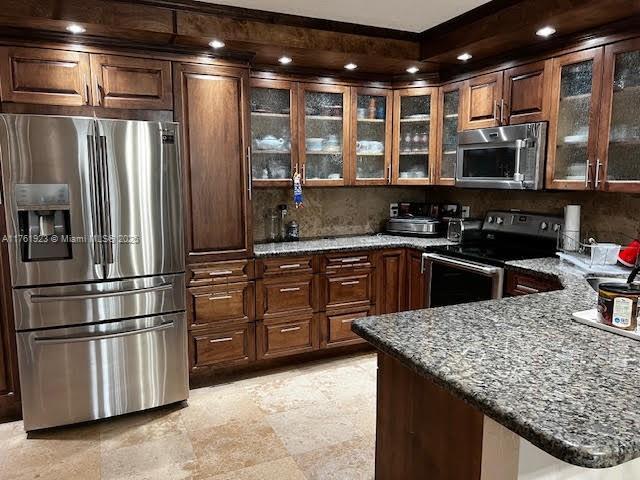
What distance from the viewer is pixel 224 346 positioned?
3.29 m

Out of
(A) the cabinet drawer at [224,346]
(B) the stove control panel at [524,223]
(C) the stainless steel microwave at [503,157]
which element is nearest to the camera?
(C) the stainless steel microwave at [503,157]

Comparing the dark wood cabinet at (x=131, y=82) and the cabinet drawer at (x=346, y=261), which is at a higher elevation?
the dark wood cabinet at (x=131, y=82)

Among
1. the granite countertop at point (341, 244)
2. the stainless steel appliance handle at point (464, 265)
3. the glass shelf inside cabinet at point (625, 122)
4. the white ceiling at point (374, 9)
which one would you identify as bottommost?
the stainless steel appliance handle at point (464, 265)

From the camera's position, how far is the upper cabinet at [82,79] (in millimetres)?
2584

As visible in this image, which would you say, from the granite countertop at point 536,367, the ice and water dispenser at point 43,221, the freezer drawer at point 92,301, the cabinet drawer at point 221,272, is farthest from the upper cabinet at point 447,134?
the ice and water dispenser at point 43,221

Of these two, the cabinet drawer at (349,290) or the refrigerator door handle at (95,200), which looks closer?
the refrigerator door handle at (95,200)

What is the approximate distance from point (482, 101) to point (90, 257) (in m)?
2.84

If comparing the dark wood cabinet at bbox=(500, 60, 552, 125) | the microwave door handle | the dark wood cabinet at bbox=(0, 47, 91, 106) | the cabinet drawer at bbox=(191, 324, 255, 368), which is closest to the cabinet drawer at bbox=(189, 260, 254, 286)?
the cabinet drawer at bbox=(191, 324, 255, 368)

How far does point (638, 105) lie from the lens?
261 centimetres

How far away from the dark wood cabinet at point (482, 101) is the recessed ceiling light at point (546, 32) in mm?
470

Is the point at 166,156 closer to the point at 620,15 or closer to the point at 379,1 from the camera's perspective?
the point at 379,1

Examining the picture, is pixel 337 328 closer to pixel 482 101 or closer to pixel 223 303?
pixel 223 303

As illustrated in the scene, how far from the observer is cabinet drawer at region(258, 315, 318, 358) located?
344 centimetres

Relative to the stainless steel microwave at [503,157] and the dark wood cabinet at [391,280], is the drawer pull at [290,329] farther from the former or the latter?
the stainless steel microwave at [503,157]
